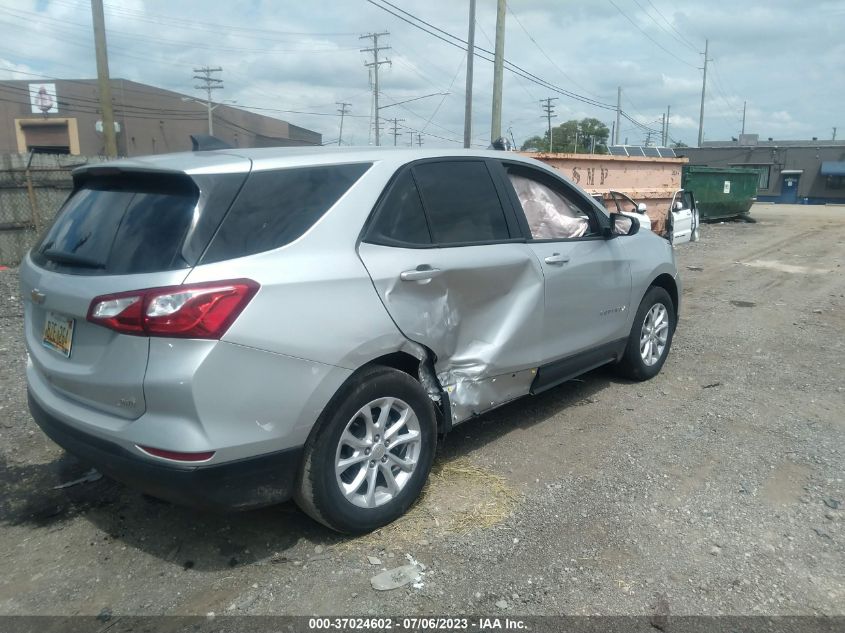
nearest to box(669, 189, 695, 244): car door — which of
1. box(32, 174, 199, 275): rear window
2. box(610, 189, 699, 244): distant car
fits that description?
box(610, 189, 699, 244): distant car

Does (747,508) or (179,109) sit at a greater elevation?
(179,109)

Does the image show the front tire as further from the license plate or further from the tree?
the tree

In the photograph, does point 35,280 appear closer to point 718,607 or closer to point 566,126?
point 718,607

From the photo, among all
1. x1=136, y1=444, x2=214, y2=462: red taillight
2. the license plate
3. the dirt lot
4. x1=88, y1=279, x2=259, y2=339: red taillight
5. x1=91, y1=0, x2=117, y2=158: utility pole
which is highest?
x1=91, y1=0, x2=117, y2=158: utility pole

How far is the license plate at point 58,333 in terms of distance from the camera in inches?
120

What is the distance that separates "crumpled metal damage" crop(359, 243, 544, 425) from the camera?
11.2ft

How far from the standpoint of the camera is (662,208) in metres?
16.7

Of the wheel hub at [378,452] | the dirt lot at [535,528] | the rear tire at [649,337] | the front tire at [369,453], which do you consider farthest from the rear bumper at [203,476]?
the rear tire at [649,337]

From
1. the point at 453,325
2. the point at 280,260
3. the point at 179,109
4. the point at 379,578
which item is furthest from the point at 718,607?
the point at 179,109

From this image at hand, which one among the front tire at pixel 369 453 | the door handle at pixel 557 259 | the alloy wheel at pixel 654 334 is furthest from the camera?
the alloy wheel at pixel 654 334

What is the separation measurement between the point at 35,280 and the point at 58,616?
1.49 meters

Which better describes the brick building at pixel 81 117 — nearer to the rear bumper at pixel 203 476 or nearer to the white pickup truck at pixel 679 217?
the white pickup truck at pixel 679 217

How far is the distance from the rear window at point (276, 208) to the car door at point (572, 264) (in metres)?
1.42

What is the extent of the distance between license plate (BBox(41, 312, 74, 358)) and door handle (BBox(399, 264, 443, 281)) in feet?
4.85
